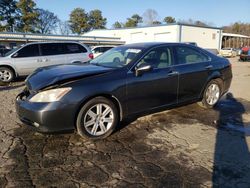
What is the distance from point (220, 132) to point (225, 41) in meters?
54.8

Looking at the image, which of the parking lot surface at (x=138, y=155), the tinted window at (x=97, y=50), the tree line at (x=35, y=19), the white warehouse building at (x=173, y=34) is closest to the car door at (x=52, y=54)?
the parking lot surface at (x=138, y=155)

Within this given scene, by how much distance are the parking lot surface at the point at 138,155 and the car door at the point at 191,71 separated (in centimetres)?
60

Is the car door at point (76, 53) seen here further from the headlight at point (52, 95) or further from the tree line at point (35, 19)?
the tree line at point (35, 19)

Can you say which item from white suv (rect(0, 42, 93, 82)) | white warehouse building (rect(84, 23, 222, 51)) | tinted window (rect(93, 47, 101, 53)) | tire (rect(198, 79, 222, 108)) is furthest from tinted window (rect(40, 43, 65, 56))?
white warehouse building (rect(84, 23, 222, 51))

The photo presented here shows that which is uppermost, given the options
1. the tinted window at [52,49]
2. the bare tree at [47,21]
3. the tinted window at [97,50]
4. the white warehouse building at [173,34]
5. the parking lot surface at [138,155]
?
the bare tree at [47,21]

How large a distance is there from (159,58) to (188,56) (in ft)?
2.94

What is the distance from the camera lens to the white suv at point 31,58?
998 centimetres

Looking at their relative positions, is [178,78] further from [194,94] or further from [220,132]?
[220,132]

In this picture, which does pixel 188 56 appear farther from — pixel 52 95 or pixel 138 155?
pixel 52 95

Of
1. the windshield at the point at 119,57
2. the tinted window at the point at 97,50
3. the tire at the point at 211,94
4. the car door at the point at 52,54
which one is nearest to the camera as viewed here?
the windshield at the point at 119,57

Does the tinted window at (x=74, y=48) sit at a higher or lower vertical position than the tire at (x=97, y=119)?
higher

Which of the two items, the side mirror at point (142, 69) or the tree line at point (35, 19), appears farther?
the tree line at point (35, 19)

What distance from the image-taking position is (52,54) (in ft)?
34.3

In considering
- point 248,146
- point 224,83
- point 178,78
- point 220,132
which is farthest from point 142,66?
point 224,83
